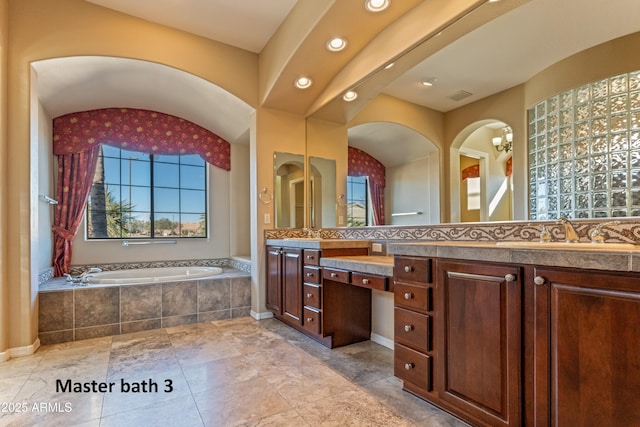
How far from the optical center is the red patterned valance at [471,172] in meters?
2.15

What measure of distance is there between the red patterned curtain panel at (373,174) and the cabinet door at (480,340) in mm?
1299

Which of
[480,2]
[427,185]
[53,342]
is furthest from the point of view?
[53,342]

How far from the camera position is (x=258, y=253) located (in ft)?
11.8

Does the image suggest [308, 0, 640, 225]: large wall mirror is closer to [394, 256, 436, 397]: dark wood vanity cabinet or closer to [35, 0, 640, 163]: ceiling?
[35, 0, 640, 163]: ceiling

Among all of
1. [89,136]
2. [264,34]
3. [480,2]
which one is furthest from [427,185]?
[89,136]

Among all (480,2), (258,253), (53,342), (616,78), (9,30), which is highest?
(9,30)

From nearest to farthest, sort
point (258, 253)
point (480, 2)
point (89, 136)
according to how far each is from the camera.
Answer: point (480, 2) < point (258, 253) < point (89, 136)

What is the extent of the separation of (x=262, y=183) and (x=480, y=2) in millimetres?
2551

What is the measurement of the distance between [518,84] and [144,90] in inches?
148

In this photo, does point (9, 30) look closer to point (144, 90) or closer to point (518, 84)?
point (144, 90)

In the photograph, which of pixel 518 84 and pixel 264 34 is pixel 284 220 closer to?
pixel 264 34

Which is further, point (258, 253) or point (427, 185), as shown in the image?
point (258, 253)

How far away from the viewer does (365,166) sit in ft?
10.2

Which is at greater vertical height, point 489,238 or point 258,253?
point 489,238
